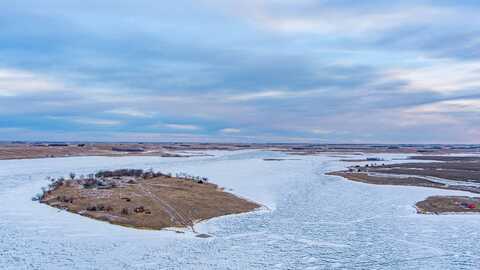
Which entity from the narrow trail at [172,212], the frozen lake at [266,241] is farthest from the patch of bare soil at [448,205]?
the narrow trail at [172,212]

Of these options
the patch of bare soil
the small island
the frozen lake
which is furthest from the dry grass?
the patch of bare soil

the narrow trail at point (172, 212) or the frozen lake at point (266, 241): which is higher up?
the narrow trail at point (172, 212)

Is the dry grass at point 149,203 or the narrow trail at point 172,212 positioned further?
the dry grass at point 149,203

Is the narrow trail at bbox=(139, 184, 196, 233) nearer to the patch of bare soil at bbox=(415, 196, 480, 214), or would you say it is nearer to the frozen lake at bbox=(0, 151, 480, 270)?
the frozen lake at bbox=(0, 151, 480, 270)

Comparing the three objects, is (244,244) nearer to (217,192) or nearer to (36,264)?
(36,264)

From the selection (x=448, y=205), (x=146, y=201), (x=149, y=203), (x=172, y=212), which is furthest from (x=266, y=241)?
(x=448, y=205)

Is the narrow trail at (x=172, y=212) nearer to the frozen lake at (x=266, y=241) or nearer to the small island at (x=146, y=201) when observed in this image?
the small island at (x=146, y=201)

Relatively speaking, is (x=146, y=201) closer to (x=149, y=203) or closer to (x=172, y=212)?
(x=149, y=203)
